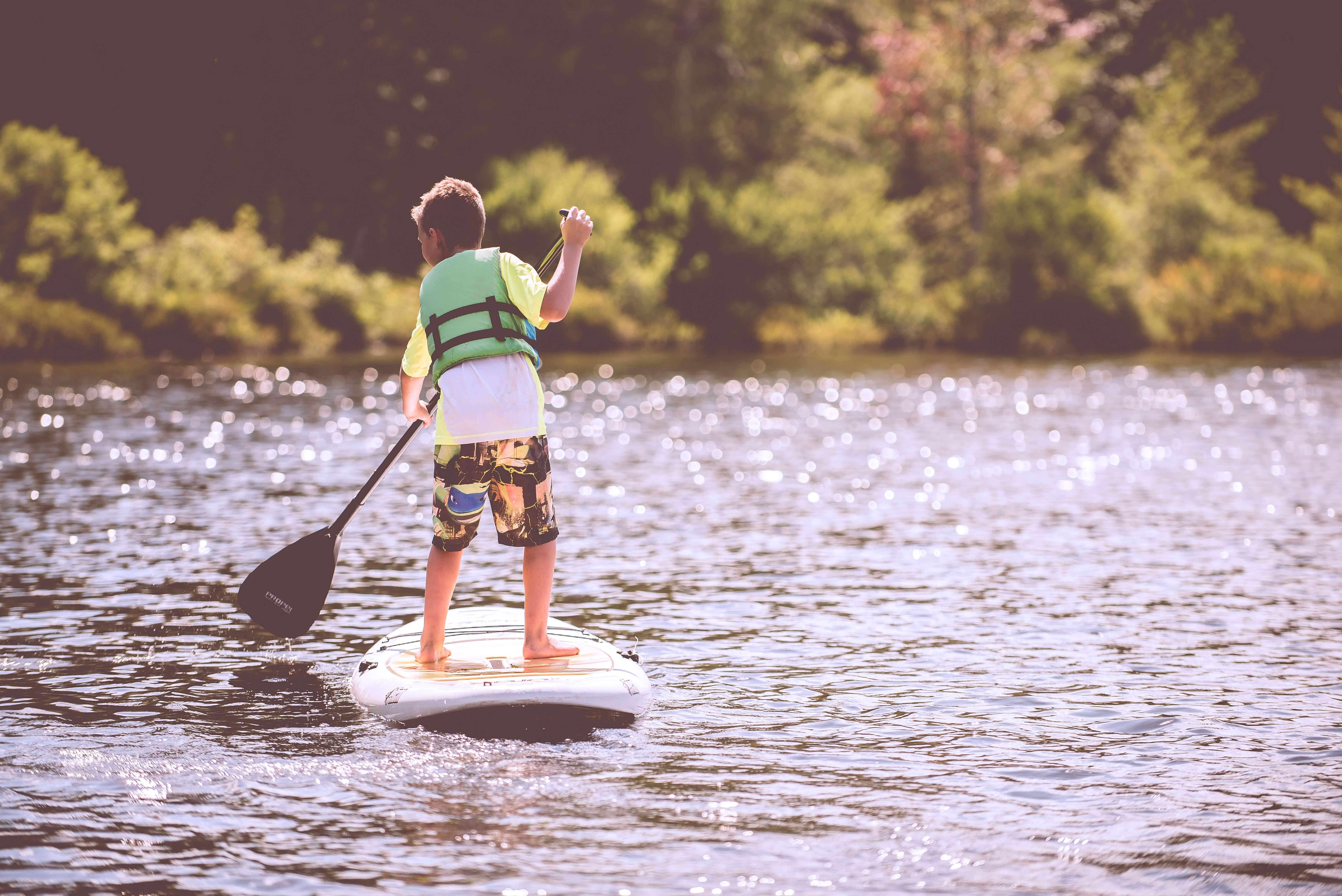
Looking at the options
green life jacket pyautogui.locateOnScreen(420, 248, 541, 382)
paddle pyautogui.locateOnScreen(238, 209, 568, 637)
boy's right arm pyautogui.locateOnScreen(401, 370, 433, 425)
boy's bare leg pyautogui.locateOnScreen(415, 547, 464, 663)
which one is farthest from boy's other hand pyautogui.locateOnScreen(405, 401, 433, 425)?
paddle pyautogui.locateOnScreen(238, 209, 568, 637)

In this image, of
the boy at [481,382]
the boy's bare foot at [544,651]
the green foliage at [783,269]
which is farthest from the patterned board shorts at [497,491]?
the green foliage at [783,269]

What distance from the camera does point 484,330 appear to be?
23.6 feet

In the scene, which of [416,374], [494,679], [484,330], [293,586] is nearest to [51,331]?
[293,586]

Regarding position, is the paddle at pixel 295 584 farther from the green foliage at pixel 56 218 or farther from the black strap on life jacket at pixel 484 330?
the green foliage at pixel 56 218

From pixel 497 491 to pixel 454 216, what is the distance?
1.25m

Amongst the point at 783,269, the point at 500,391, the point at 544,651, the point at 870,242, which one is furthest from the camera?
the point at 870,242

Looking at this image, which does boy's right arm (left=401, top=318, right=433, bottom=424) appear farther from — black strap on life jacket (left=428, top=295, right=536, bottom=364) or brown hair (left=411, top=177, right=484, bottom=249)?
brown hair (left=411, top=177, right=484, bottom=249)

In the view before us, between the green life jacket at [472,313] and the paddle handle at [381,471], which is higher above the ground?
the green life jacket at [472,313]

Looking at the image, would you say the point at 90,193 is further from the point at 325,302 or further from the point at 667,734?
the point at 667,734

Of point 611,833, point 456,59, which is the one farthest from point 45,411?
point 456,59

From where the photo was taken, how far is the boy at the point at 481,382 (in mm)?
7184

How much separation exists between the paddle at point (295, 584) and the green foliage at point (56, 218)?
35.7m

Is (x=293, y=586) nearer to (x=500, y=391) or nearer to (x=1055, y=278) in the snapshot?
(x=500, y=391)

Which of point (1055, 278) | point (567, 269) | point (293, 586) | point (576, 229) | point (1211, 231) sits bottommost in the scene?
point (293, 586)
